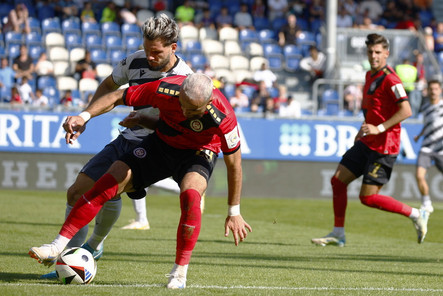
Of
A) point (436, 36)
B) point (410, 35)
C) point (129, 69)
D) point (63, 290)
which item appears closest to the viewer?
point (63, 290)

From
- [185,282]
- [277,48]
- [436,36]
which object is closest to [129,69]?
[185,282]

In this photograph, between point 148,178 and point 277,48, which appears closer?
point 148,178

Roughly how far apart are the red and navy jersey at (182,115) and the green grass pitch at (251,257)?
45.1 inches

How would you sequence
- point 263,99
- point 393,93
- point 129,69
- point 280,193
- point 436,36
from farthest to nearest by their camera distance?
point 436,36 → point 263,99 → point 280,193 → point 393,93 → point 129,69

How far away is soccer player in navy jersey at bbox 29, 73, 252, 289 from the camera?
249 inches

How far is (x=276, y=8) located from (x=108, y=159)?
63.2 feet

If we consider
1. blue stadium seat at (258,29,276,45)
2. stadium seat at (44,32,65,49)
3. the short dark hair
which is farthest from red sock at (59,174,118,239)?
blue stadium seat at (258,29,276,45)

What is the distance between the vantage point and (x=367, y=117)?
10.5m

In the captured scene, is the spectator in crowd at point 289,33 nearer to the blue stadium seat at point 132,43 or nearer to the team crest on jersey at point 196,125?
the blue stadium seat at point 132,43

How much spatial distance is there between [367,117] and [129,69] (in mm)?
3888

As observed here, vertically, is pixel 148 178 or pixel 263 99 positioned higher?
pixel 148 178

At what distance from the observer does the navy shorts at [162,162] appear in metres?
6.74

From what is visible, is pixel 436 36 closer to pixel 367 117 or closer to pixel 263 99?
pixel 263 99

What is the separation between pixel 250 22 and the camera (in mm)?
25469
